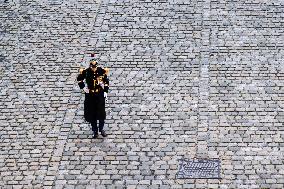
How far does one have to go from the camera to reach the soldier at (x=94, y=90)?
11.0m

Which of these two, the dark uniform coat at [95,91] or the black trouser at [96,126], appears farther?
the black trouser at [96,126]

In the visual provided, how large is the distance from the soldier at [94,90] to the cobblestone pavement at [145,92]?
599mm

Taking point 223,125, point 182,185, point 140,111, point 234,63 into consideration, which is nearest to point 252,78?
point 234,63

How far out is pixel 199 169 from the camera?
1070cm

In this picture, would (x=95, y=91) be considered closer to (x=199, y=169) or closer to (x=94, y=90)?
(x=94, y=90)

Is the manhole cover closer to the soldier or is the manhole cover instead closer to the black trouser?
the black trouser

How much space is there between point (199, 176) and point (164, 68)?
380cm

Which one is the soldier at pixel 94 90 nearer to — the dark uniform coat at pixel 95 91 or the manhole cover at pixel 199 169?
the dark uniform coat at pixel 95 91

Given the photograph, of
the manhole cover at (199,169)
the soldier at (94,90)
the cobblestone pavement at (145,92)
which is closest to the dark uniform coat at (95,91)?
the soldier at (94,90)

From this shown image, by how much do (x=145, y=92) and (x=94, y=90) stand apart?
2.07 meters

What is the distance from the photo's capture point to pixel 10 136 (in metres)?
11.7

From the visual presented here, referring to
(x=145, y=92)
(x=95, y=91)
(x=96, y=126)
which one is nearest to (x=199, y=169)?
(x=96, y=126)

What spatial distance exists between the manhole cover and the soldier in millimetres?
1868

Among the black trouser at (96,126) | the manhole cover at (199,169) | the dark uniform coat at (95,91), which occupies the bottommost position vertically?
the manhole cover at (199,169)
